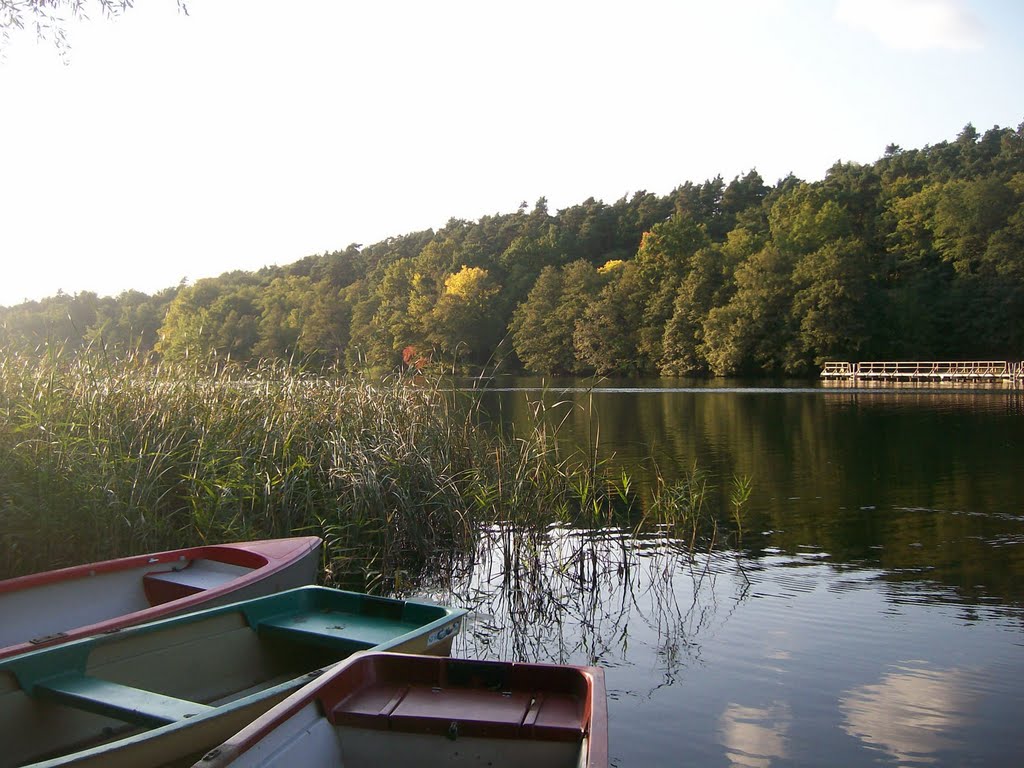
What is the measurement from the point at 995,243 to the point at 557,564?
4952 centimetres

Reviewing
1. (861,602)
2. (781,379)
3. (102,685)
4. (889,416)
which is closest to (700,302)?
(781,379)

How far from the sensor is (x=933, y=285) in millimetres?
52781

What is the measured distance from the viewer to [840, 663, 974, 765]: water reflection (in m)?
4.98

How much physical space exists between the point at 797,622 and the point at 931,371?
4542cm

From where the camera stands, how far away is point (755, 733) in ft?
16.9

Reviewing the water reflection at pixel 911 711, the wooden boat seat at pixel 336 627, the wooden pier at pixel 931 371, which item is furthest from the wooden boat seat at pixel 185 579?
the wooden pier at pixel 931 371

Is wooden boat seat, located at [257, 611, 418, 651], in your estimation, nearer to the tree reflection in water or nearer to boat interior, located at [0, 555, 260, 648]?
boat interior, located at [0, 555, 260, 648]

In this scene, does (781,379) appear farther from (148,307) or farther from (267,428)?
(267,428)

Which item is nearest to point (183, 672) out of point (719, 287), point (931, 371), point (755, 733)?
point (755, 733)

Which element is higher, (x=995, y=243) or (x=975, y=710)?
(x=995, y=243)

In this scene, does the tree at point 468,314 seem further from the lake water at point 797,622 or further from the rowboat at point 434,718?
the rowboat at point 434,718

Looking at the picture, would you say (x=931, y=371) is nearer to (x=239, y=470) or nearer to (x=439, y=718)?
(x=239, y=470)

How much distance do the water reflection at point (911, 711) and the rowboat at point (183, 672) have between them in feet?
7.96

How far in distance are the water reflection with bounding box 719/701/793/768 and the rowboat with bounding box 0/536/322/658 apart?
2748 mm
